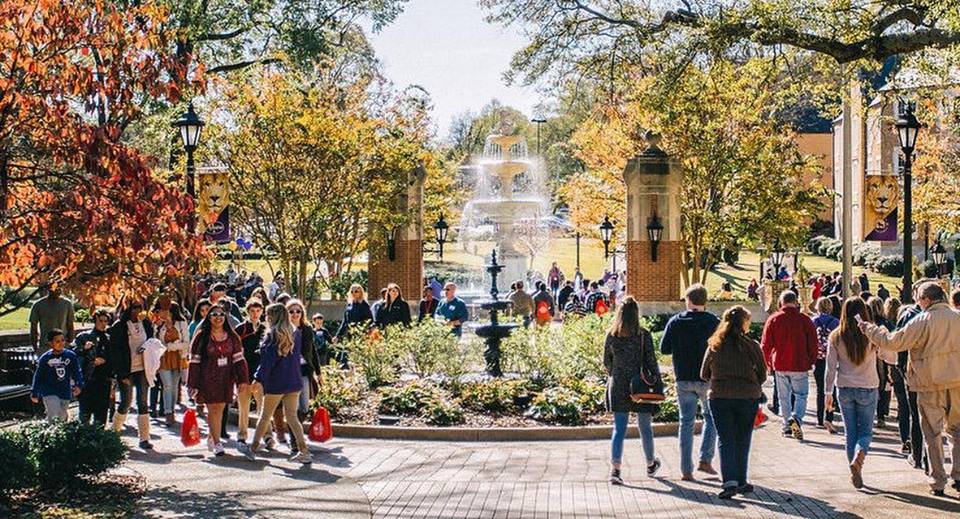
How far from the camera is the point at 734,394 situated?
31.6ft

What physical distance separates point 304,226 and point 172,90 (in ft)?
50.6

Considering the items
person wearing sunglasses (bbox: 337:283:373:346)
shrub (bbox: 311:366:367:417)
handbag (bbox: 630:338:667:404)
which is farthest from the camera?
person wearing sunglasses (bbox: 337:283:373:346)

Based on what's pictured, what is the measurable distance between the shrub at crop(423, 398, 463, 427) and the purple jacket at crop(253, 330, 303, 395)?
2535 millimetres

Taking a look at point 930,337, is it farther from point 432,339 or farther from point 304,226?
point 304,226

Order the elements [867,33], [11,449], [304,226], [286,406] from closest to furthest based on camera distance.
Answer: [11,449], [286,406], [867,33], [304,226]

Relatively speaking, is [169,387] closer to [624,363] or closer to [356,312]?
[356,312]

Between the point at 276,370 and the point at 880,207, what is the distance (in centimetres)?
1727

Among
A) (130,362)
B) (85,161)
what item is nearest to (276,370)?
(130,362)

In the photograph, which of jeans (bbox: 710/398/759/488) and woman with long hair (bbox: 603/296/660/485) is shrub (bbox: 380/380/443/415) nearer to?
woman with long hair (bbox: 603/296/660/485)

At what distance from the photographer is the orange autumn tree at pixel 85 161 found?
9219 millimetres

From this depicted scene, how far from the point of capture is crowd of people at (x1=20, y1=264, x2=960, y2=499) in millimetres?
9758

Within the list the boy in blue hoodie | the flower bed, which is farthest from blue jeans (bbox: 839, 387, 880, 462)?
the boy in blue hoodie

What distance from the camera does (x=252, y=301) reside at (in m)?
13.0

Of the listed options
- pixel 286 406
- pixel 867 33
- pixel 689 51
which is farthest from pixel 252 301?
pixel 867 33
